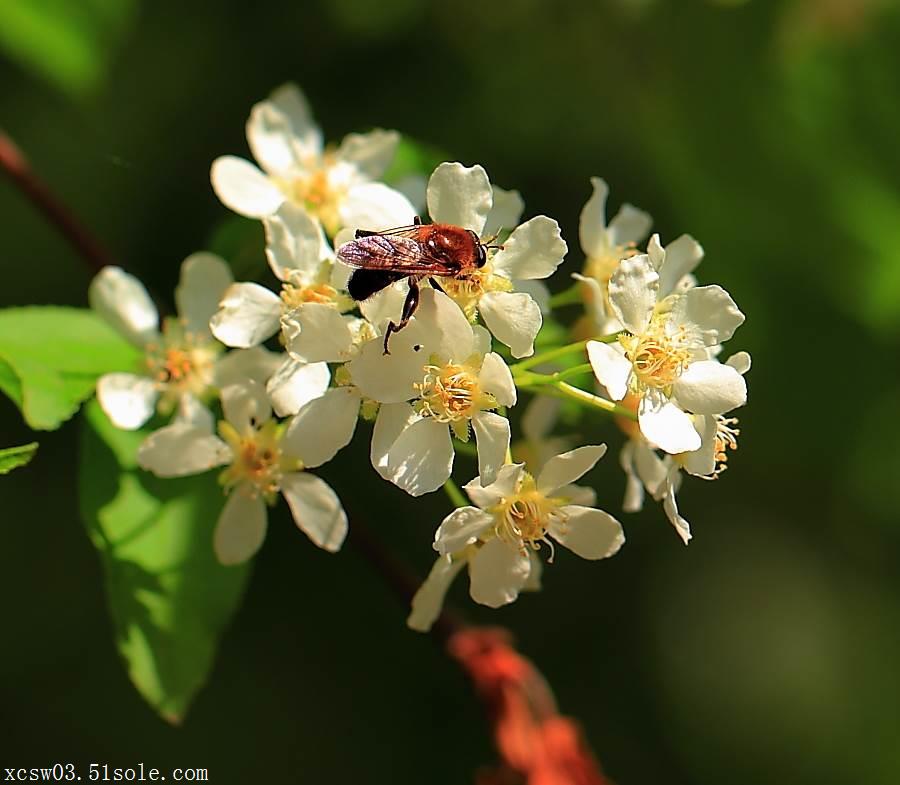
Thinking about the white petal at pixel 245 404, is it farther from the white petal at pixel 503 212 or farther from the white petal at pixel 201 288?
the white petal at pixel 503 212

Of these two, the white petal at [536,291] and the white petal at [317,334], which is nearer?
the white petal at [317,334]

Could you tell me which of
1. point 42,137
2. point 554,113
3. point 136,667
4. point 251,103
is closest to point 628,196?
point 554,113

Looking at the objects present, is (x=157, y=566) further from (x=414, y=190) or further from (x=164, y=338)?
(x=414, y=190)

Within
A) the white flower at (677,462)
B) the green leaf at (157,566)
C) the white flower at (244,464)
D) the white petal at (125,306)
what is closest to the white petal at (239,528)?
the white flower at (244,464)

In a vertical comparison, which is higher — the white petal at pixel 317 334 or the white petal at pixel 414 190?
the white petal at pixel 317 334

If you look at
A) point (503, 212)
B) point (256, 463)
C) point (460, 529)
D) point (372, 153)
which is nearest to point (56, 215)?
point (372, 153)

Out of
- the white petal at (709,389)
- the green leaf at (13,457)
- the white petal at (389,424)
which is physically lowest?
the white petal at (709,389)

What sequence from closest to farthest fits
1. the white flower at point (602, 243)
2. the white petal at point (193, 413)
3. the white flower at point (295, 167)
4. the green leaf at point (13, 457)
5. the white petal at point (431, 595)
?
the green leaf at point (13, 457), the white petal at point (431, 595), the white flower at point (602, 243), the white petal at point (193, 413), the white flower at point (295, 167)

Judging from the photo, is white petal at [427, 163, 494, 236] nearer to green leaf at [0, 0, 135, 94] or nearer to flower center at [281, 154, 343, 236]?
flower center at [281, 154, 343, 236]
